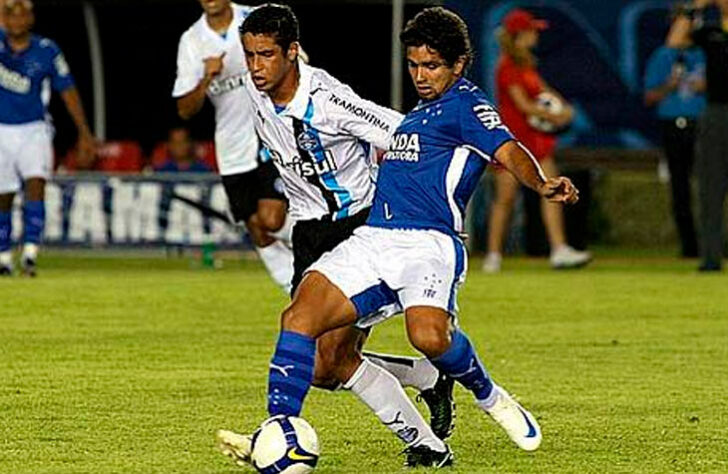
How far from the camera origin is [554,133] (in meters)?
19.9

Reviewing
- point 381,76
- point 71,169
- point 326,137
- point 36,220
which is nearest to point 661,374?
point 326,137

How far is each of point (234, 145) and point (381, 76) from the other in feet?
42.3

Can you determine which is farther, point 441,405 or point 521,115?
point 521,115

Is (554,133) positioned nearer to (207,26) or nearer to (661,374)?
(207,26)

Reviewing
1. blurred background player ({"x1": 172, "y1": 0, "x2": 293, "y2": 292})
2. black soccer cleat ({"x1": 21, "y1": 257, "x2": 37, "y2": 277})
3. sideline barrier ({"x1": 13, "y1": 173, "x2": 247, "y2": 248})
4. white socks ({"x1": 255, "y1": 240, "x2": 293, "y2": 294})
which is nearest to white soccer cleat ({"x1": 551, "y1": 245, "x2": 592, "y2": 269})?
sideline barrier ({"x1": 13, "y1": 173, "x2": 247, "y2": 248})

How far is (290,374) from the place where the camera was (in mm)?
7707

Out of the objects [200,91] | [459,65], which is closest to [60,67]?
[200,91]

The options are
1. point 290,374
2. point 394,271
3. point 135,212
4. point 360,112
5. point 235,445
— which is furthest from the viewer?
point 135,212

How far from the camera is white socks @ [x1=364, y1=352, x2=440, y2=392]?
28.6 feet

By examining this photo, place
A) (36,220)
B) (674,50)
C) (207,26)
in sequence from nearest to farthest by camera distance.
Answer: (207,26), (36,220), (674,50)

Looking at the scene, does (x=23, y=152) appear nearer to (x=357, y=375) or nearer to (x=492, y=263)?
(x=492, y=263)

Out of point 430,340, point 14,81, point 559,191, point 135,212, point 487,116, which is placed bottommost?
point 135,212

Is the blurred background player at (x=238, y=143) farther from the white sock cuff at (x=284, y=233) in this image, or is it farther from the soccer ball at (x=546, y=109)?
the soccer ball at (x=546, y=109)

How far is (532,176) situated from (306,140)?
1.25m
